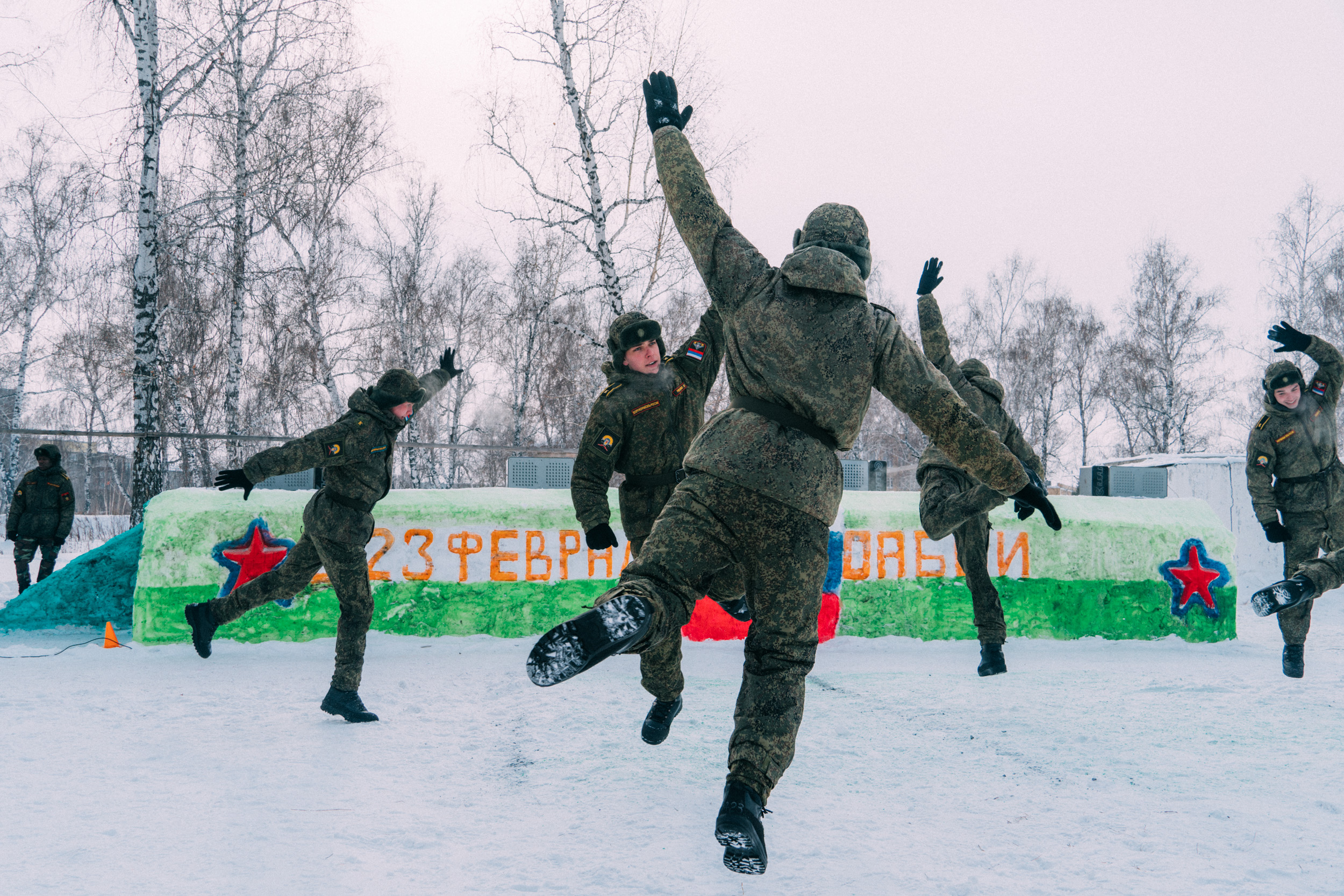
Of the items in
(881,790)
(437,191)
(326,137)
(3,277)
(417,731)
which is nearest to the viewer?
(881,790)

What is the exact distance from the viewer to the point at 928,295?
15.8 ft

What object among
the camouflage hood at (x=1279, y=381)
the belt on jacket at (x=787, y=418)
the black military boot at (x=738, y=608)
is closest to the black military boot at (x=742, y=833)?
the belt on jacket at (x=787, y=418)

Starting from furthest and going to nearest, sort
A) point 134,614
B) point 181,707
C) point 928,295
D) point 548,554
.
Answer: point 548,554 < point 134,614 < point 928,295 < point 181,707

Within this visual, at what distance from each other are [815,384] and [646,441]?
147 centimetres

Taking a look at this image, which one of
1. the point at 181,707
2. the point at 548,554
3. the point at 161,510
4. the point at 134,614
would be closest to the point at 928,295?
the point at 548,554

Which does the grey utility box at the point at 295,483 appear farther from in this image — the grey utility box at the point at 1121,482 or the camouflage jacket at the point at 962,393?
the grey utility box at the point at 1121,482

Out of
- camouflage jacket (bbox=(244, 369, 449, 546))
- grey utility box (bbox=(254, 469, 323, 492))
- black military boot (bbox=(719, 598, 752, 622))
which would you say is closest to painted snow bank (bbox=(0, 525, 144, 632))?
grey utility box (bbox=(254, 469, 323, 492))

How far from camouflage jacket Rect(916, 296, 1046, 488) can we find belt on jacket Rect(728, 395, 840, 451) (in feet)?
8.08

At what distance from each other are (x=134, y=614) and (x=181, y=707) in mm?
2082

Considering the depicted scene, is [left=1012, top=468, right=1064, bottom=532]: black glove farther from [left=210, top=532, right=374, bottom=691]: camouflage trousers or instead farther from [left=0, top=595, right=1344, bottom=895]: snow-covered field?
[left=210, top=532, right=374, bottom=691]: camouflage trousers

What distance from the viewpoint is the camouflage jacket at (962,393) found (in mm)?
4684

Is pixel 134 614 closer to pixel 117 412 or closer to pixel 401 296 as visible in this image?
pixel 401 296

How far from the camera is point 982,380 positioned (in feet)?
16.6

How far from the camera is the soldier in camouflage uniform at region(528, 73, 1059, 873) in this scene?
2205 millimetres
